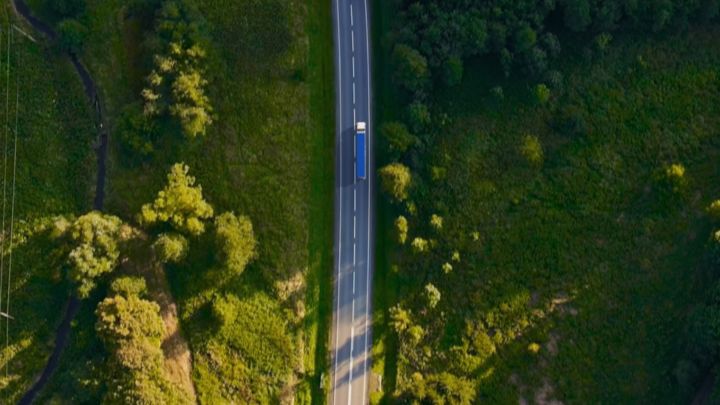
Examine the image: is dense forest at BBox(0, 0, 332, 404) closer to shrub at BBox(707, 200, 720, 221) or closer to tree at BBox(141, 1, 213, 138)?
tree at BBox(141, 1, 213, 138)

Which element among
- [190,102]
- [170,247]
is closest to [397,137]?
[190,102]

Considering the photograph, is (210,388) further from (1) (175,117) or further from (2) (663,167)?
(2) (663,167)

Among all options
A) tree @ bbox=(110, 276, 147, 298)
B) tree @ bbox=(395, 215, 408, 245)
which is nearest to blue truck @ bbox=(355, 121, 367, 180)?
tree @ bbox=(395, 215, 408, 245)

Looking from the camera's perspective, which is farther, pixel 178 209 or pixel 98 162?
pixel 98 162

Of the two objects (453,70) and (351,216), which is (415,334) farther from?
(453,70)

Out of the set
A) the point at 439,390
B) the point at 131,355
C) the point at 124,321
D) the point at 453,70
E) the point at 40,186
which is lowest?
the point at 439,390

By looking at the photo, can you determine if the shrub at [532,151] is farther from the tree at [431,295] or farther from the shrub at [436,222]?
the tree at [431,295]

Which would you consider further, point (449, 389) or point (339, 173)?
point (339, 173)

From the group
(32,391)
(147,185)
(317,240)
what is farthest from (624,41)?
(32,391)
